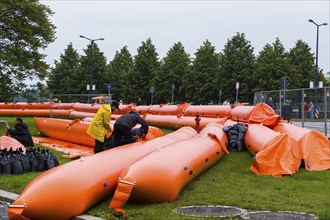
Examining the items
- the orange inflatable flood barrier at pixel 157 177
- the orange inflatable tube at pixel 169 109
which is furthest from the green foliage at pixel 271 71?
the orange inflatable flood barrier at pixel 157 177

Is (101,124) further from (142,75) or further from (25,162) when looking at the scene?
(142,75)

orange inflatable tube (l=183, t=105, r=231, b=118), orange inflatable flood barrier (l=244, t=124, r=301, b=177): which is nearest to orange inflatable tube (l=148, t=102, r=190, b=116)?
orange inflatable tube (l=183, t=105, r=231, b=118)

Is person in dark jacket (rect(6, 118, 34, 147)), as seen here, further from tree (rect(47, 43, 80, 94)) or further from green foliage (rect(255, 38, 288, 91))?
tree (rect(47, 43, 80, 94))

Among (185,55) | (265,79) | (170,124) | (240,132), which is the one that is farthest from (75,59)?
(240,132)

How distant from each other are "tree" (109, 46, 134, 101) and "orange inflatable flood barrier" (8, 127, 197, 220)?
5195 centimetres

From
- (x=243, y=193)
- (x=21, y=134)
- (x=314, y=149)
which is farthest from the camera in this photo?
(x=21, y=134)

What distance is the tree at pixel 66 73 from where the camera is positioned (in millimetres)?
62344

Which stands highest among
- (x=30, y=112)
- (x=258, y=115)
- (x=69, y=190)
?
(x=258, y=115)

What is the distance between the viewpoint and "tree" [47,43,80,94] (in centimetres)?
6234

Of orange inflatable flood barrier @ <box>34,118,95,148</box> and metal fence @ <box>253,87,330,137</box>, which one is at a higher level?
metal fence @ <box>253,87,330,137</box>

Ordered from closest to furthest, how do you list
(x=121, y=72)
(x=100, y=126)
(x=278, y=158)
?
(x=278, y=158) → (x=100, y=126) → (x=121, y=72)

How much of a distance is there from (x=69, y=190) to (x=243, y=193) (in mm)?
2967

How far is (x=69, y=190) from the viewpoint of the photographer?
717 centimetres

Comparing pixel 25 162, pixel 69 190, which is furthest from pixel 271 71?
pixel 69 190
